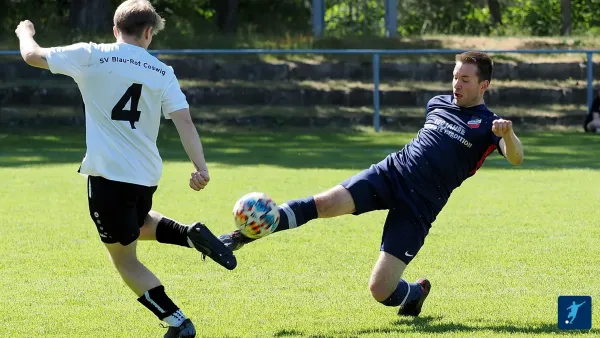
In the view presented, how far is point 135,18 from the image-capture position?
559 cm

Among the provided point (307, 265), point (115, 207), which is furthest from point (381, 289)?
point (307, 265)

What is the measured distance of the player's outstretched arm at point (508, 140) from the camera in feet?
19.7

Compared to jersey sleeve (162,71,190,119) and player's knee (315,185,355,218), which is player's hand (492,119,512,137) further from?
jersey sleeve (162,71,190,119)

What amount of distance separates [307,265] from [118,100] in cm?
291

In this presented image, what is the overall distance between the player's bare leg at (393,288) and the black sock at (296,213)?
18.4 inches

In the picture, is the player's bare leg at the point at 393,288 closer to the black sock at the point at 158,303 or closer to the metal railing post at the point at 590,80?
the black sock at the point at 158,303

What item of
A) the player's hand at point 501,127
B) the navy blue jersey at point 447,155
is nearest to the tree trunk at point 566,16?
the navy blue jersey at point 447,155

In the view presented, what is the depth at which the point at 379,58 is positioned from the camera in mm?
24578

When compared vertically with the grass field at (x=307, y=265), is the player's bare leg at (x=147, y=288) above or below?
above

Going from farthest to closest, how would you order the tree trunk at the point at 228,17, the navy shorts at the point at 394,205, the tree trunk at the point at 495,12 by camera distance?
the tree trunk at the point at 495,12
the tree trunk at the point at 228,17
the navy shorts at the point at 394,205

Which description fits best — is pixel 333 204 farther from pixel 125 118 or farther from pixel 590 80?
pixel 590 80

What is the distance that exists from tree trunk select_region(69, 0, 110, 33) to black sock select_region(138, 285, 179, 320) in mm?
21092

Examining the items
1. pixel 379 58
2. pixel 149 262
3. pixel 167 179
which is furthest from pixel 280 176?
pixel 379 58

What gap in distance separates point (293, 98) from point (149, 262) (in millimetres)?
15535
